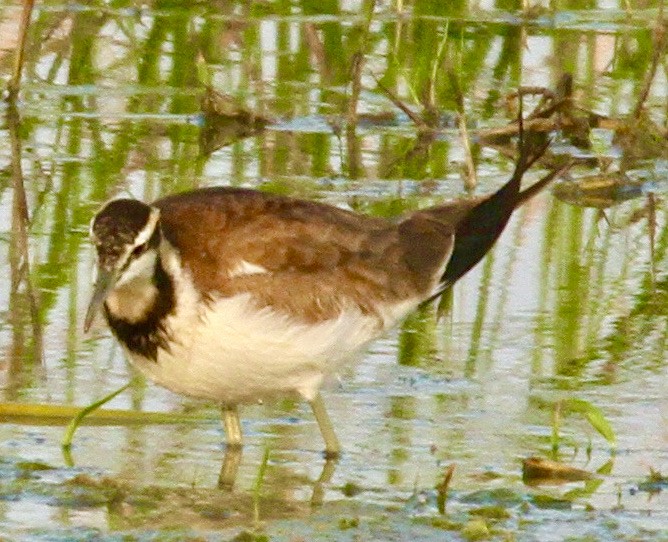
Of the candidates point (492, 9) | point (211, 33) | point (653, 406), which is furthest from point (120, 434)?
point (492, 9)

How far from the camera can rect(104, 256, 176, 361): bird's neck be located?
7.27 meters

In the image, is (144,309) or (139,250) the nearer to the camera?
(139,250)

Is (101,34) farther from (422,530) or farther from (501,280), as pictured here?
(422,530)

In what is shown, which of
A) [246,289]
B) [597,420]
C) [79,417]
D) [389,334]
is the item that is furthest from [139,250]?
[389,334]

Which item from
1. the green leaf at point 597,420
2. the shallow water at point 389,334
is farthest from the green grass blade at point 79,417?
the green leaf at point 597,420

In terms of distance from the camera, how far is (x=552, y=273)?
32.1 ft

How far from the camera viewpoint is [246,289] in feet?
24.2

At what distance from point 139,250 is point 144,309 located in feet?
0.79

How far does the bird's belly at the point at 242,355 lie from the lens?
723cm

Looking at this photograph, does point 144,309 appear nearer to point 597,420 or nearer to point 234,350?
point 234,350

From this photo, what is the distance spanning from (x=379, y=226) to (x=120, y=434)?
48.9 inches

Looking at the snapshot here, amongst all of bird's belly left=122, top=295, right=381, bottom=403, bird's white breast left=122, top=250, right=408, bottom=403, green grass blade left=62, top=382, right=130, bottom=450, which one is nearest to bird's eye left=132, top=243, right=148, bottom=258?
bird's white breast left=122, top=250, right=408, bottom=403

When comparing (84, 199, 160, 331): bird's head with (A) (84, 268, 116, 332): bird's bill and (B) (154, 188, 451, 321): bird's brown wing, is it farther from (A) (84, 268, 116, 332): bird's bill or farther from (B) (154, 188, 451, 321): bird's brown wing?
(B) (154, 188, 451, 321): bird's brown wing

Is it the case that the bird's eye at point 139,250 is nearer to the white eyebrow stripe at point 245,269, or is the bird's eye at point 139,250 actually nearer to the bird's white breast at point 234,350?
the bird's white breast at point 234,350
